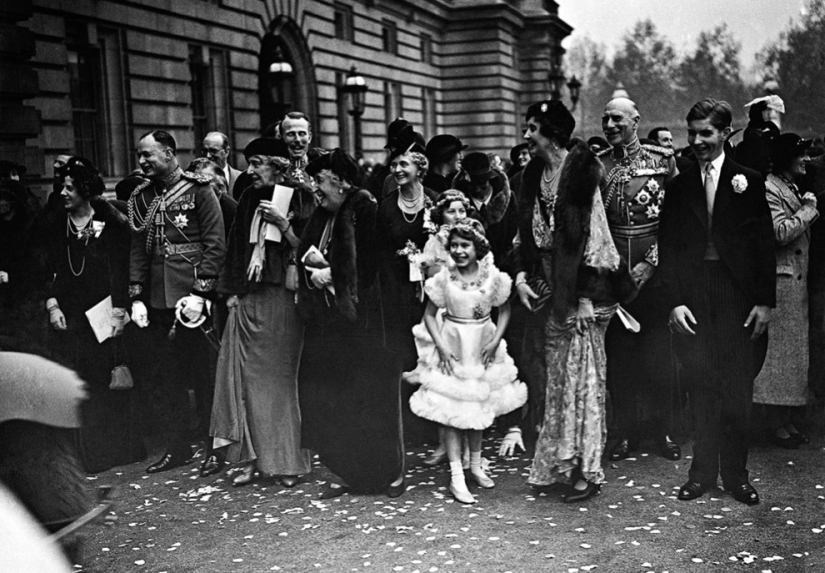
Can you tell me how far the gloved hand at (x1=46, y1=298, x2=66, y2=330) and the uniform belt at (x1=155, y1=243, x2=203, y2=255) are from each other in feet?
3.21

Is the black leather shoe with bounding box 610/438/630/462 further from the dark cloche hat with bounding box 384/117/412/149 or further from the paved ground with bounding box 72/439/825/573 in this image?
the dark cloche hat with bounding box 384/117/412/149

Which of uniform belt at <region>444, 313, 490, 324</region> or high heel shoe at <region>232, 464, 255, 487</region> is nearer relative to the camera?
uniform belt at <region>444, 313, 490, 324</region>

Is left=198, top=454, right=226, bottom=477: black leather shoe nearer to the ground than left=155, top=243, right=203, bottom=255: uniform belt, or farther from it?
nearer to the ground

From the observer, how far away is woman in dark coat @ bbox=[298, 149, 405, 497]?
6.54m

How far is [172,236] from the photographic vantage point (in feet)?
24.5

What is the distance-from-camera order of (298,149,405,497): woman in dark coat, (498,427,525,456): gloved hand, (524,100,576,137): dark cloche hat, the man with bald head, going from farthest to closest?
1. the man with bald head
2. (498,427,525,456): gloved hand
3. (298,149,405,497): woman in dark coat
4. (524,100,576,137): dark cloche hat

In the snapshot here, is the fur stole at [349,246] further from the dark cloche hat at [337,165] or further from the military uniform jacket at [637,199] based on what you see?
the military uniform jacket at [637,199]

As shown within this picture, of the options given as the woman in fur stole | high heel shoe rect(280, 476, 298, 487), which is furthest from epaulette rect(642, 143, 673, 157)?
high heel shoe rect(280, 476, 298, 487)

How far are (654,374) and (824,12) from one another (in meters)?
6.53

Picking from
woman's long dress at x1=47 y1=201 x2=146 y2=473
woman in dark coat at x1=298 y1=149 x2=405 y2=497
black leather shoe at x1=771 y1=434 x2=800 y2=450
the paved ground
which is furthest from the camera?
woman's long dress at x1=47 y1=201 x2=146 y2=473

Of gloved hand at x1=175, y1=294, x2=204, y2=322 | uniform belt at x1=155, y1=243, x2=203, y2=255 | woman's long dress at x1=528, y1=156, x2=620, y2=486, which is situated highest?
uniform belt at x1=155, y1=243, x2=203, y2=255

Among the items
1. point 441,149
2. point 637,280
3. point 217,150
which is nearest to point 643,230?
point 637,280

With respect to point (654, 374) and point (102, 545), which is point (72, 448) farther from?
point (654, 374)

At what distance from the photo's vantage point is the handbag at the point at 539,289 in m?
6.45
